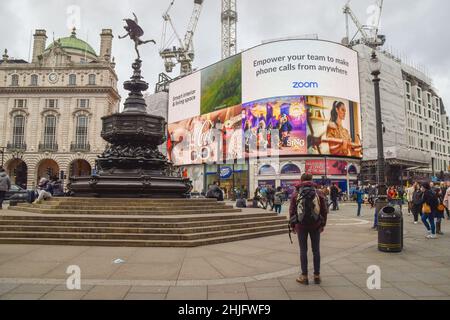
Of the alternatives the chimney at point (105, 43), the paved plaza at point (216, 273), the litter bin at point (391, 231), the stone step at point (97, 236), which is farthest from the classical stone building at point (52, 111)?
the litter bin at point (391, 231)

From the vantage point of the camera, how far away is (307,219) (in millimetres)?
5426

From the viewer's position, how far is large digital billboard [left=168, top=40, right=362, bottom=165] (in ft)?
148

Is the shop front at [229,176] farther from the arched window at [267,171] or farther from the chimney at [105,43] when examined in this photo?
the chimney at [105,43]

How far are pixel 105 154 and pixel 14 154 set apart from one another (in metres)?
50.3

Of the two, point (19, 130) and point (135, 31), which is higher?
point (19, 130)

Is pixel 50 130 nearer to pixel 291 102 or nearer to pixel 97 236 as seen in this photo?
pixel 291 102

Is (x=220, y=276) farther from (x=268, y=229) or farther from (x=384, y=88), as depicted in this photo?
(x=384, y=88)

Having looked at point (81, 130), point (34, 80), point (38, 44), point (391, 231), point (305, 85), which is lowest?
point (391, 231)

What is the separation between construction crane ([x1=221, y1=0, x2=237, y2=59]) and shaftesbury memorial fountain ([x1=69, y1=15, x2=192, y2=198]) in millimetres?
67808

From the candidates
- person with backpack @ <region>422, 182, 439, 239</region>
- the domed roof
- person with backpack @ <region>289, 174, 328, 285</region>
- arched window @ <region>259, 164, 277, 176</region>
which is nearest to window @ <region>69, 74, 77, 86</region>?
the domed roof

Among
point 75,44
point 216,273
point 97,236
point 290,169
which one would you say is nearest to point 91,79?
point 75,44

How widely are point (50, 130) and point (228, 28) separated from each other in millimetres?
46244

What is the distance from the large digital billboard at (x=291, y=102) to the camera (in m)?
45.1

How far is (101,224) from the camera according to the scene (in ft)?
29.3
